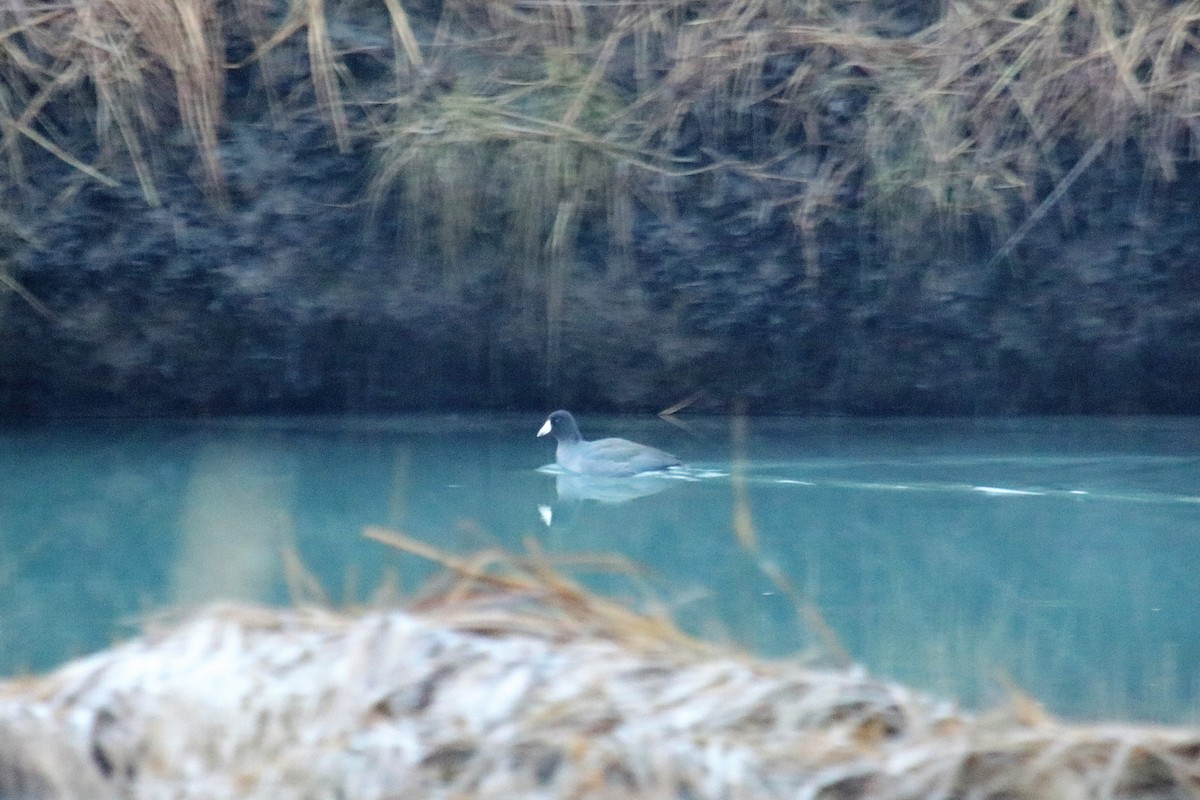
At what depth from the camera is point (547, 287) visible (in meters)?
5.43

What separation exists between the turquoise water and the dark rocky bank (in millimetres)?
213

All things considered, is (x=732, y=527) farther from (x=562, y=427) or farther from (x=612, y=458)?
(x=562, y=427)

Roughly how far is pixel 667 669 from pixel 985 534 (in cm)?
256

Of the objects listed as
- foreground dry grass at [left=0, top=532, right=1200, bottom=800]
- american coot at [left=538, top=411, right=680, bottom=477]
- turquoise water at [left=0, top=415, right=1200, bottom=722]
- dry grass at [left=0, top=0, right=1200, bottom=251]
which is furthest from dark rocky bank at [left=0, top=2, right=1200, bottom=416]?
foreground dry grass at [left=0, top=532, right=1200, bottom=800]

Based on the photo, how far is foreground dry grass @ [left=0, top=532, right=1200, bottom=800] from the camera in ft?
4.69

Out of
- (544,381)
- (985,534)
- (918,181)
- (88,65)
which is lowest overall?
(985,534)

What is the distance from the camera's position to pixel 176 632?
1771 millimetres

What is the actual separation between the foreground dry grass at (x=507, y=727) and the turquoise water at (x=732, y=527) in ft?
1.37

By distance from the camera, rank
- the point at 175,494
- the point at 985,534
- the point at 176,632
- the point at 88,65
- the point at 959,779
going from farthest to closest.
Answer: the point at 88,65 → the point at 175,494 → the point at 985,534 → the point at 176,632 → the point at 959,779

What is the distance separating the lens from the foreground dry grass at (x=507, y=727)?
1430 mm

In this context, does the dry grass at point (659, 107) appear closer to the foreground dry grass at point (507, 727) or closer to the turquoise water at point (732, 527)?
the turquoise water at point (732, 527)

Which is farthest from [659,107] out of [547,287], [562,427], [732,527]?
[732,527]

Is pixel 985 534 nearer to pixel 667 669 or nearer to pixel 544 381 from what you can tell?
pixel 544 381

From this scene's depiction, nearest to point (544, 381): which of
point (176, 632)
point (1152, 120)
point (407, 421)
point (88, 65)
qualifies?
point (407, 421)
